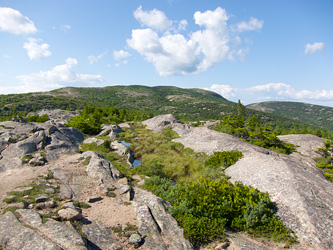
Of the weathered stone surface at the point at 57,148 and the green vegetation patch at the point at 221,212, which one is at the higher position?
the weathered stone surface at the point at 57,148

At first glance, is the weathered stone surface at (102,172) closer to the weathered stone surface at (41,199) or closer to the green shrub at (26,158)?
the weathered stone surface at (41,199)

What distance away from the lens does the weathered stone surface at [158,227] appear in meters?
8.73

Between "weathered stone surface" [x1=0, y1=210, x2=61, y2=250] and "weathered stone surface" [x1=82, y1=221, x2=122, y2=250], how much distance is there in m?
1.76

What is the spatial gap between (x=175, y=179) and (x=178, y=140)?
47.0ft

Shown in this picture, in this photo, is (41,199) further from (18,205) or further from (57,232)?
(57,232)

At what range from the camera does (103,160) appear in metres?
18.7

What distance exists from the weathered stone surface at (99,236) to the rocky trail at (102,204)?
0.06ft

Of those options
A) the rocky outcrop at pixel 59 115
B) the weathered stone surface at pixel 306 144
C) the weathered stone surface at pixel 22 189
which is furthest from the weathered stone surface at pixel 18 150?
the weathered stone surface at pixel 306 144

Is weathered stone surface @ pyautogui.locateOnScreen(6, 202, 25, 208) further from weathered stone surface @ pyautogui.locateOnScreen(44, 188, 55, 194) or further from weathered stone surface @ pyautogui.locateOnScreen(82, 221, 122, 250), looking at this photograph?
weathered stone surface @ pyautogui.locateOnScreen(82, 221, 122, 250)

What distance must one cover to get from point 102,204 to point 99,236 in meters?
3.66

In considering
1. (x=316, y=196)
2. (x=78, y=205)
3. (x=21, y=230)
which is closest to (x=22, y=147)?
(x=78, y=205)

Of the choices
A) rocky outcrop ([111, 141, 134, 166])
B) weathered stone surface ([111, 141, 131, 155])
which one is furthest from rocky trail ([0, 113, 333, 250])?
weathered stone surface ([111, 141, 131, 155])

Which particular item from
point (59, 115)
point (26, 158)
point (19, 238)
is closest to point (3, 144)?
point (26, 158)

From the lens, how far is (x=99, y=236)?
862 centimetres
